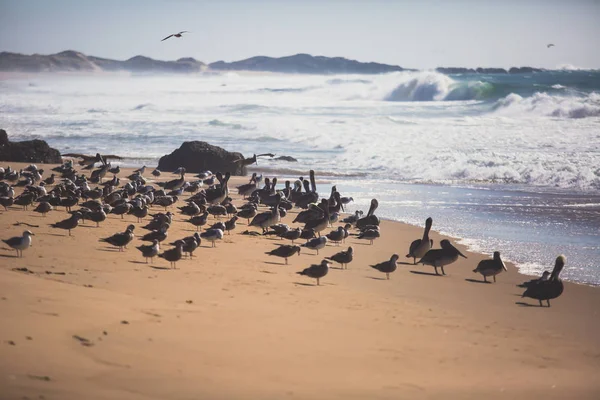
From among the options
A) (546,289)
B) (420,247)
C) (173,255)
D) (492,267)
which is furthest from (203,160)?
(546,289)

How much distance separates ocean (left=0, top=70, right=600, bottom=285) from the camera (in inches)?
676

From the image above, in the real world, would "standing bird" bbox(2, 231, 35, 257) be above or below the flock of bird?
above

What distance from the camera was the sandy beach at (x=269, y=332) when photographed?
21.5 ft

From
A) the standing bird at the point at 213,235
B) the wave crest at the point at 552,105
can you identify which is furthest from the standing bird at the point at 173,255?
the wave crest at the point at 552,105

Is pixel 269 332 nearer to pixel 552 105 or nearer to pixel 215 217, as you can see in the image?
pixel 215 217

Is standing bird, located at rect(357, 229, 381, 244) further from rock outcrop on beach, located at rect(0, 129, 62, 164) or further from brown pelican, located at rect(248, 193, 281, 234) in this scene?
rock outcrop on beach, located at rect(0, 129, 62, 164)

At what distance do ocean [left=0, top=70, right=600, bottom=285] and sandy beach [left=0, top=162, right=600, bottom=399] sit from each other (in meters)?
2.99

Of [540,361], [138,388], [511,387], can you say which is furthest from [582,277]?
[138,388]

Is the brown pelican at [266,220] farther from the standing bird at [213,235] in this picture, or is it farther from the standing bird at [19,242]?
the standing bird at [19,242]

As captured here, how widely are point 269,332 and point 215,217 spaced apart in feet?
31.5

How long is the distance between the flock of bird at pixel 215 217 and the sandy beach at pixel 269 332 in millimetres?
264

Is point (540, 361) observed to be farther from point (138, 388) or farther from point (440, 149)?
point (440, 149)

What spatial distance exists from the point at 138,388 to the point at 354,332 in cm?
277

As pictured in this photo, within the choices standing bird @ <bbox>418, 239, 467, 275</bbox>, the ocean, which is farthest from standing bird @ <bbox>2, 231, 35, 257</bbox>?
the ocean
